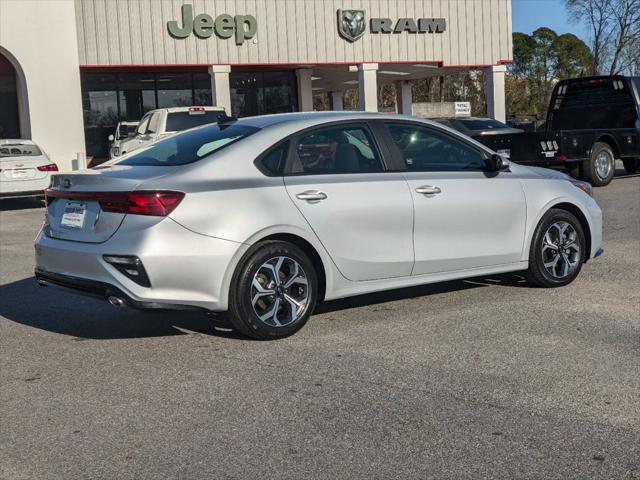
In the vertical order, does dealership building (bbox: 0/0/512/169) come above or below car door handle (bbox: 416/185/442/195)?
above

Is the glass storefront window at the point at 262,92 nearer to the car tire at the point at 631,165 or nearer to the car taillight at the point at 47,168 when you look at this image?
the car taillight at the point at 47,168

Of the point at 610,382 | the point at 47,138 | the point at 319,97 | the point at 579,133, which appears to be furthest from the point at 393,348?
the point at 319,97

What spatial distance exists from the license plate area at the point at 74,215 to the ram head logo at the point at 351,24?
2441cm

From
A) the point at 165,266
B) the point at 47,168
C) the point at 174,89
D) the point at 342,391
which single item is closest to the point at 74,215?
the point at 165,266

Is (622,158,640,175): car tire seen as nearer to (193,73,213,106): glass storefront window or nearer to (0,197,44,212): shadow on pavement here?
(0,197,44,212): shadow on pavement

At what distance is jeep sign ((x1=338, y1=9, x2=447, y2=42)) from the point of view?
29.4 m

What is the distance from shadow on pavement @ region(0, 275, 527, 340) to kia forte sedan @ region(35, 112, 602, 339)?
1.10 feet

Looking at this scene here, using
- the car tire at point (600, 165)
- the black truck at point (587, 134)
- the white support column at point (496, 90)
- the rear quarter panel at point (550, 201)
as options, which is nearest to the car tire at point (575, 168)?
the black truck at point (587, 134)

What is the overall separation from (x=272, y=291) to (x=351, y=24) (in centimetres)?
2476

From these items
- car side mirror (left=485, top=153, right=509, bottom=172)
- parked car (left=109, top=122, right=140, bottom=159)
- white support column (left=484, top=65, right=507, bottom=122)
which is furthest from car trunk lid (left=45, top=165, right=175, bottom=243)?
white support column (left=484, top=65, right=507, bottom=122)

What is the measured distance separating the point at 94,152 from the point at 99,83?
2313 millimetres

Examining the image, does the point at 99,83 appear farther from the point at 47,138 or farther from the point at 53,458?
Answer: the point at 53,458

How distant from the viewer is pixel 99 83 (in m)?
29.6

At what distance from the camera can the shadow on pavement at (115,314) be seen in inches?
253
